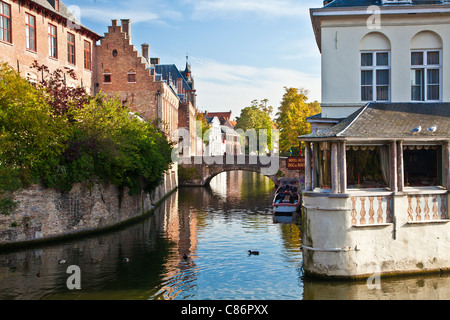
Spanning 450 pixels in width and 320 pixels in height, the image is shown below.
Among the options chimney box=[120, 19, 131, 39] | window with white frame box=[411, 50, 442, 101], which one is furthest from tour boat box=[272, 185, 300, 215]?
chimney box=[120, 19, 131, 39]

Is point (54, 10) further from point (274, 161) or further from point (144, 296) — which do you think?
point (274, 161)

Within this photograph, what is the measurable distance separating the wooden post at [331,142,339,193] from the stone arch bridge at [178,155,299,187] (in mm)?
36875

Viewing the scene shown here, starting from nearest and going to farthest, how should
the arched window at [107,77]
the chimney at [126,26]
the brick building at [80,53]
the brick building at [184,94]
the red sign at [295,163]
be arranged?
the red sign at [295,163] < the brick building at [80,53] < the arched window at [107,77] < the chimney at [126,26] < the brick building at [184,94]

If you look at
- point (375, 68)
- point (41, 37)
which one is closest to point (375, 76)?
point (375, 68)

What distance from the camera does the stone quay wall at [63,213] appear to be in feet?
61.1

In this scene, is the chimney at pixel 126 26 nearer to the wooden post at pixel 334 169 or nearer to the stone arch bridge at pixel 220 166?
the stone arch bridge at pixel 220 166

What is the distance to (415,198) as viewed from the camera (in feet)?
43.5

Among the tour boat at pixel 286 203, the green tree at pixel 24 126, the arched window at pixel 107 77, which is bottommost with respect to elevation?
the tour boat at pixel 286 203

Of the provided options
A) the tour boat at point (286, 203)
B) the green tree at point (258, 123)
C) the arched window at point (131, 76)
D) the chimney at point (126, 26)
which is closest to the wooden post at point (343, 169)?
the tour boat at point (286, 203)

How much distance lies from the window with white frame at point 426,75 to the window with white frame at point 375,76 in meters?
0.83

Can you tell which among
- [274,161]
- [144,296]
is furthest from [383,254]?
[274,161]
